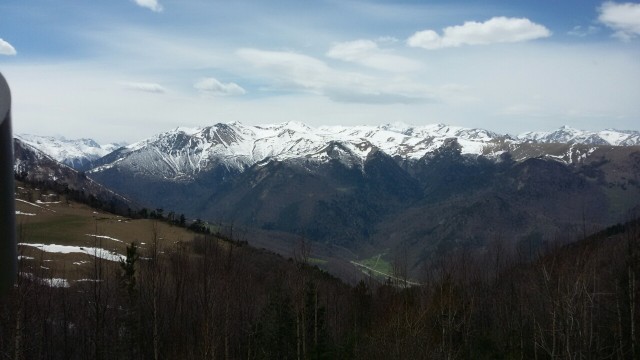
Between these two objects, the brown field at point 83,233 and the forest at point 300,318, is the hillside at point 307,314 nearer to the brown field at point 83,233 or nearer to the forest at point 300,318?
the forest at point 300,318

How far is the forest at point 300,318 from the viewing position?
41.9 meters

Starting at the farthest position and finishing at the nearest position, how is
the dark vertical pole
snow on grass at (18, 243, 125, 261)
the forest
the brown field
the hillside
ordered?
snow on grass at (18, 243, 125, 261) < the brown field < the forest < the hillside < the dark vertical pole

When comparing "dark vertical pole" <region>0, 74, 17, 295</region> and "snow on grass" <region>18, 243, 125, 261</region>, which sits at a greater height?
"dark vertical pole" <region>0, 74, 17, 295</region>

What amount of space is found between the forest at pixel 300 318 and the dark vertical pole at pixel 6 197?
96.6 feet

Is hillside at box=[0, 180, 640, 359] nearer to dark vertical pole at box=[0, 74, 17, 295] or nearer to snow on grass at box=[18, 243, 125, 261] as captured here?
snow on grass at box=[18, 243, 125, 261]

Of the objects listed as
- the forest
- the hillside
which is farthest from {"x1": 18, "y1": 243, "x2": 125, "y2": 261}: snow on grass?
the forest

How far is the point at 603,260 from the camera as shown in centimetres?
9512

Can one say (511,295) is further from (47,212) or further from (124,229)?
(47,212)

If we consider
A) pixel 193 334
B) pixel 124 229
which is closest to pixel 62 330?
pixel 193 334

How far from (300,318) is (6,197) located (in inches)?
2562

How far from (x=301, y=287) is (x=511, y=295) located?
40.6 metres

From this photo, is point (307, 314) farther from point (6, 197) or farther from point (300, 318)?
Result: point (6, 197)

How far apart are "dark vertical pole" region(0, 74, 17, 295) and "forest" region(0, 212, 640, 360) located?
29436 mm

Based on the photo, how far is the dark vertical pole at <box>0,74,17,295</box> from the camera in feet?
13.3
